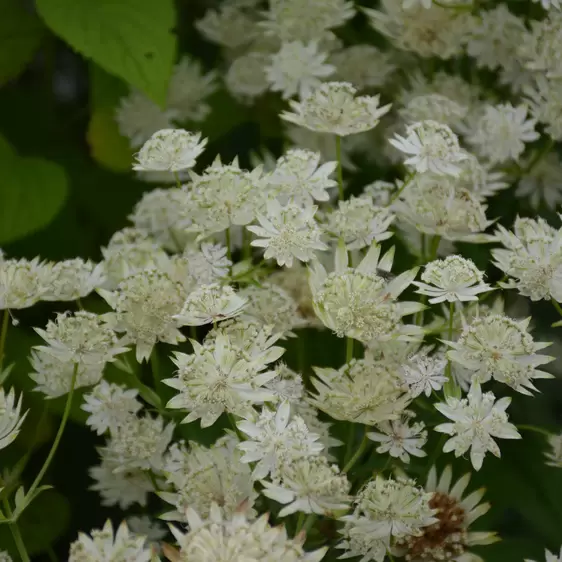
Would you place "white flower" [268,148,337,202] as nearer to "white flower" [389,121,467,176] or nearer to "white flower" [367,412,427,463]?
"white flower" [389,121,467,176]

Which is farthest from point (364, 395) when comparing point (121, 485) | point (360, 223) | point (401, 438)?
point (121, 485)

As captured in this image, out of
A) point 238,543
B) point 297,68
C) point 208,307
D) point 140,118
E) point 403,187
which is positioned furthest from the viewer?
point 140,118

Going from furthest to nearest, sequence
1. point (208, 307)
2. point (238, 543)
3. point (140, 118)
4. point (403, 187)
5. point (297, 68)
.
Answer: point (140, 118)
point (297, 68)
point (403, 187)
point (208, 307)
point (238, 543)

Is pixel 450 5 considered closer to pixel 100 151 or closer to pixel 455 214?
pixel 455 214

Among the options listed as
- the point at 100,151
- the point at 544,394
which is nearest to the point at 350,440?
the point at 544,394

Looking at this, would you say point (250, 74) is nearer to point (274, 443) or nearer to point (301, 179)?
point (301, 179)

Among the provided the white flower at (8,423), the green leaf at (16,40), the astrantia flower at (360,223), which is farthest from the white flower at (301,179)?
the green leaf at (16,40)
